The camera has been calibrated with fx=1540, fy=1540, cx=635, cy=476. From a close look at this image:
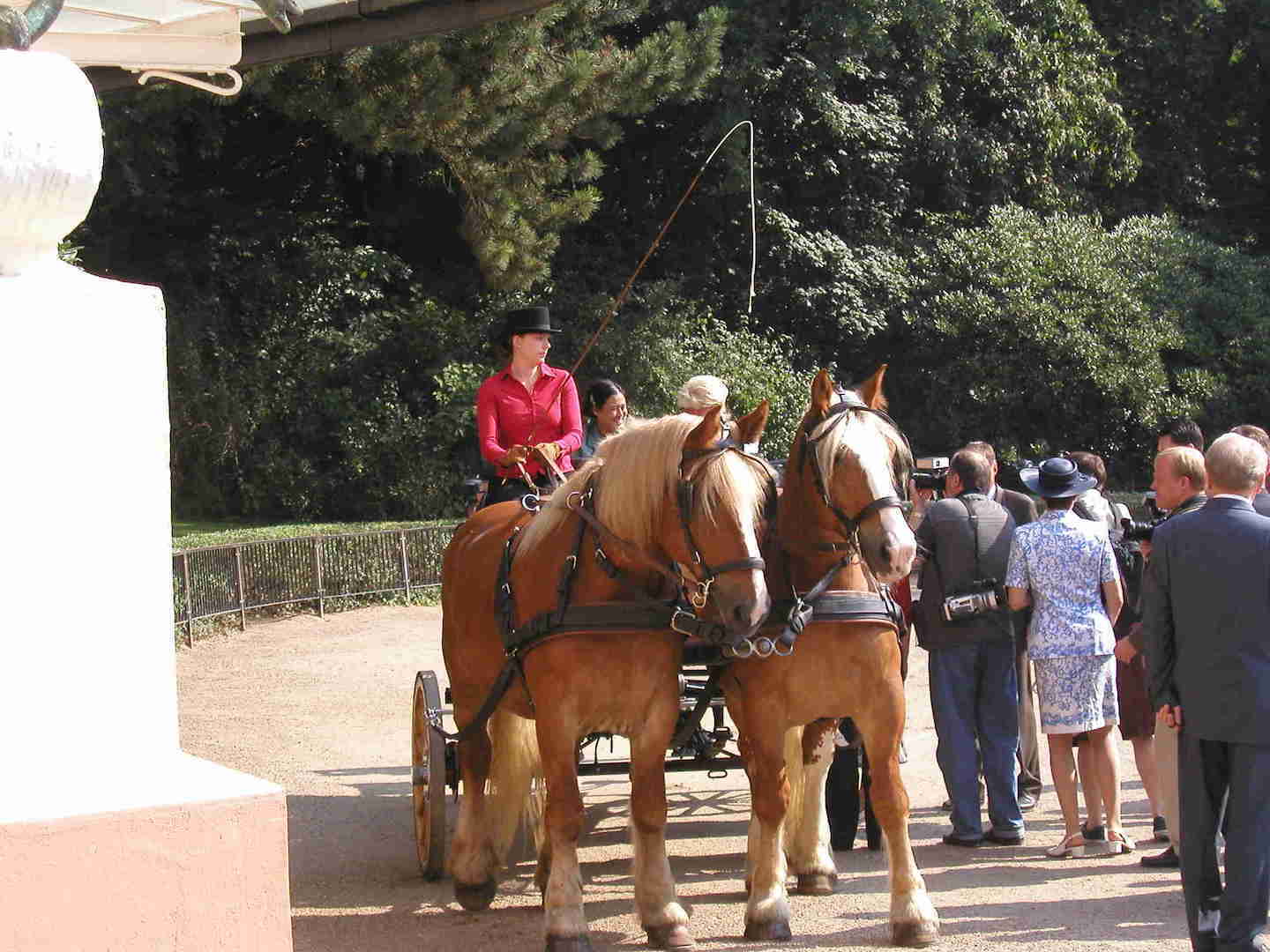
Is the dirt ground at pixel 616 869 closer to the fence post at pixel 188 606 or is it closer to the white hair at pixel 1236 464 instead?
the white hair at pixel 1236 464

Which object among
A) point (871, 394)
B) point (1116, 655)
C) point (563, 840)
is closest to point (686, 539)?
point (871, 394)

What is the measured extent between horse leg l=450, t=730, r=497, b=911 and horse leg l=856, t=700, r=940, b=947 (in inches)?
72.4

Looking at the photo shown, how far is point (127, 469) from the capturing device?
245cm

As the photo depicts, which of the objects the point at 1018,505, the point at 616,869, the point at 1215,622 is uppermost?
the point at 1018,505

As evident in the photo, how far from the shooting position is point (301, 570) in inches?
640

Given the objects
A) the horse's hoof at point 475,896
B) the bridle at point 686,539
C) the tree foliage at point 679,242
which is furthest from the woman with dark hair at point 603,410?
the tree foliage at point 679,242

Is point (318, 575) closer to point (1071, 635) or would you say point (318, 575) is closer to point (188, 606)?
point (188, 606)

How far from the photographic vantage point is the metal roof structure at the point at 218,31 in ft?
27.5

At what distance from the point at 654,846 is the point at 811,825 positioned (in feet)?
3.69

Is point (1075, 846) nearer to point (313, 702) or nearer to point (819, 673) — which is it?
point (819, 673)

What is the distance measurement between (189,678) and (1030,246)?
14989 millimetres

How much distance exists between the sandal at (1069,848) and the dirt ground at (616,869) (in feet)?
0.17

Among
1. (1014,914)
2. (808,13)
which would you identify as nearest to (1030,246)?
Result: (808,13)

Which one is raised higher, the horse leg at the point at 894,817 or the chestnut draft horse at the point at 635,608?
the chestnut draft horse at the point at 635,608
